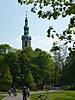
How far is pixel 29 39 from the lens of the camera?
5595 inches

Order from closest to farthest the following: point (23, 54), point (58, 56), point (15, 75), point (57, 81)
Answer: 1. point (15, 75)
2. point (23, 54)
3. point (58, 56)
4. point (57, 81)

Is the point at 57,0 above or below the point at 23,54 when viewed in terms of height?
below

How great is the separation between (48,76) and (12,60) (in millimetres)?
13237

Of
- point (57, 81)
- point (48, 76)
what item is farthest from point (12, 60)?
Result: point (57, 81)

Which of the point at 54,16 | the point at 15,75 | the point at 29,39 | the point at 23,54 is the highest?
the point at 29,39

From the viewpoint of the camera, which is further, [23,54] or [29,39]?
[29,39]

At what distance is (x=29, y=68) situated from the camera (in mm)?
92062

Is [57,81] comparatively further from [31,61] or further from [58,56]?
[31,61]

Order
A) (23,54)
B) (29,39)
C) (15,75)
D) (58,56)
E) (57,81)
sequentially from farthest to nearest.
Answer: (29,39), (57,81), (58,56), (23,54), (15,75)

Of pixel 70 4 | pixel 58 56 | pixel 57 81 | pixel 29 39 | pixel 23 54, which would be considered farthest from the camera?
pixel 29 39

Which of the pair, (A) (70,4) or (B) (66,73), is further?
(B) (66,73)

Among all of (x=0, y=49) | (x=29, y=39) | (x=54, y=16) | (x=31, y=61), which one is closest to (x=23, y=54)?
(x=31, y=61)

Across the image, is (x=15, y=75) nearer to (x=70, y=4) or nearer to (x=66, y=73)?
(x=66, y=73)

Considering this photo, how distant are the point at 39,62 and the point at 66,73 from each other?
881 cm
